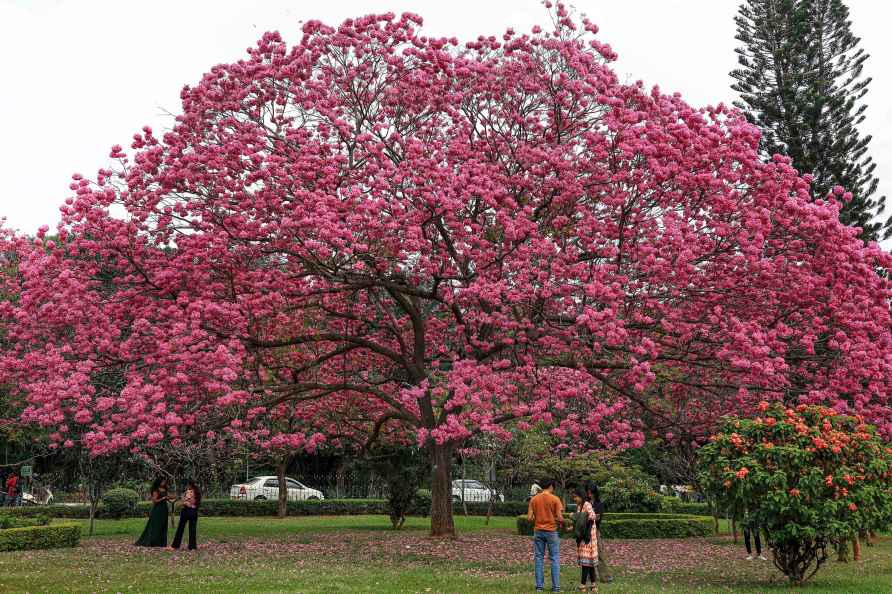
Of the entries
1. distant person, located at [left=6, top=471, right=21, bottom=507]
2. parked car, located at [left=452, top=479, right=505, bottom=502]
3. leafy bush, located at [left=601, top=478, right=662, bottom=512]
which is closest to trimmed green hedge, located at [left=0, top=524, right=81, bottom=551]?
leafy bush, located at [left=601, top=478, right=662, bottom=512]

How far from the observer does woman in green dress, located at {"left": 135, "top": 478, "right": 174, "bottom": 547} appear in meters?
18.1

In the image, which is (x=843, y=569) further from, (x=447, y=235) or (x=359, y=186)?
(x=359, y=186)

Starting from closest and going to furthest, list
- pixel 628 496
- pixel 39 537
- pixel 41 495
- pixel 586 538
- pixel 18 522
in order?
pixel 586 538
pixel 39 537
pixel 18 522
pixel 628 496
pixel 41 495

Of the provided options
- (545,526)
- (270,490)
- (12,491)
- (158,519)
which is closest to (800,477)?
(545,526)

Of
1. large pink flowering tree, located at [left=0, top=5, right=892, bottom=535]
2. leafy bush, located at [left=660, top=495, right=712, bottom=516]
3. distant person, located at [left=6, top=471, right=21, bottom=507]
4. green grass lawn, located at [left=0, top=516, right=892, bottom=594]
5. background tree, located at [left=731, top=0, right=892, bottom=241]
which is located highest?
background tree, located at [left=731, top=0, right=892, bottom=241]

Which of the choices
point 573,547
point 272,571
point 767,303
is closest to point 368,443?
point 573,547

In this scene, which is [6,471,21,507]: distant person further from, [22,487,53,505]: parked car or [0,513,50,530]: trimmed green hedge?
[0,513,50,530]: trimmed green hedge

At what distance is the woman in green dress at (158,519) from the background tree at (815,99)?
76.1 feet

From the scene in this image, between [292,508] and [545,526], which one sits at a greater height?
[292,508]

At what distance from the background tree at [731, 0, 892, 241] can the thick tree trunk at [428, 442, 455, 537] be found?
17840mm

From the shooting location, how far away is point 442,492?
20.3 meters

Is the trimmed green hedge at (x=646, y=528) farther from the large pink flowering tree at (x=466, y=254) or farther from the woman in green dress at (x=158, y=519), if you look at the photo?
the woman in green dress at (x=158, y=519)

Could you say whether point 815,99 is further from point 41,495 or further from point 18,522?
point 41,495

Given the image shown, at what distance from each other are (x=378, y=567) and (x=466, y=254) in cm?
587
